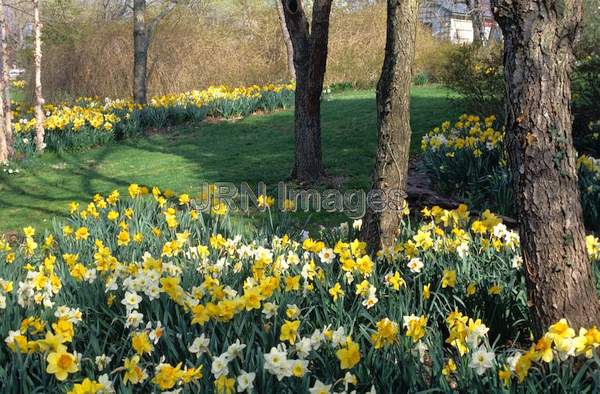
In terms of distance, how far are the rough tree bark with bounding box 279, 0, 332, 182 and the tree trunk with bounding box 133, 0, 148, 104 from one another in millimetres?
7050

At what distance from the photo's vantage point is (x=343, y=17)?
19.4 m

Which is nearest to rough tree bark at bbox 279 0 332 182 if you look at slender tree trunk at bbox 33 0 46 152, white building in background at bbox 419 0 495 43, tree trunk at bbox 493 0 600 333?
slender tree trunk at bbox 33 0 46 152

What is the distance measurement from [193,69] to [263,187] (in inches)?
377

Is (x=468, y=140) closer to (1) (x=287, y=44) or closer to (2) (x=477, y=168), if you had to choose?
(2) (x=477, y=168)

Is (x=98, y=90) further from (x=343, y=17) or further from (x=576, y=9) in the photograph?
(x=576, y=9)

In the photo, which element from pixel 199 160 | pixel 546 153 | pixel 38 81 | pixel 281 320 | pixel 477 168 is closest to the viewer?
pixel 546 153

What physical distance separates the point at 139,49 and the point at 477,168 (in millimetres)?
9065

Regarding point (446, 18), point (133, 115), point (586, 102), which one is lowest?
point (133, 115)

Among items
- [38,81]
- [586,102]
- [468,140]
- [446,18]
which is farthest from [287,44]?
[446,18]

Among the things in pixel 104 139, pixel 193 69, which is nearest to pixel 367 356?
pixel 104 139

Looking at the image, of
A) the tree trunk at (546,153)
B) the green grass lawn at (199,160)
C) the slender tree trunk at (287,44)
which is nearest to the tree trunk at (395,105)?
the tree trunk at (546,153)

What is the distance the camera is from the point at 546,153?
247 centimetres

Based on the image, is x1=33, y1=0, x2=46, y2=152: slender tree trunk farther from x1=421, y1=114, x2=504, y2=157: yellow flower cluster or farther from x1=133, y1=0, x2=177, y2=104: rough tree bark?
x1=421, y1=114, x2=504, y2=157: yellow flower cluster

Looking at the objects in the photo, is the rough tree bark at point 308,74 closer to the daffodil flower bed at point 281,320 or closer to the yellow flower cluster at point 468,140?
the yellow flower cluster at point 468,140
